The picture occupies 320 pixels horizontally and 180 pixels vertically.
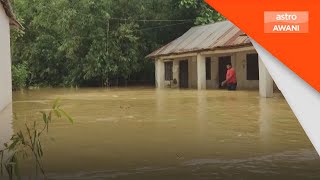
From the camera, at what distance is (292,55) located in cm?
318

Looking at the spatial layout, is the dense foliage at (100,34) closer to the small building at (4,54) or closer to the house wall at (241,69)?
the house wall at (241,69)

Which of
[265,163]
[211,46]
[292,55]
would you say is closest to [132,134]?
[265,163]

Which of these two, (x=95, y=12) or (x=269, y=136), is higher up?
(x=95, y=12)

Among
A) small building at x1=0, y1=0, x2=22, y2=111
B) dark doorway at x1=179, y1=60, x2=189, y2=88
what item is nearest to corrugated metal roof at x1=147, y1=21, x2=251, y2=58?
dark doorway at x1=179, y1=60, x2=189, y2=88

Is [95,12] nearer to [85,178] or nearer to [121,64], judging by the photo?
[121,64]

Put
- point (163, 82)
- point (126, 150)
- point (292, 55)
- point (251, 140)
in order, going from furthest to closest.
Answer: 1. point (163, 82)
2. point (251, 140)
3. point (126, 150)
4. point (292, 55)

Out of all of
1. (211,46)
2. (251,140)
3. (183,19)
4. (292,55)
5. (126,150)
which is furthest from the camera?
(183,19)

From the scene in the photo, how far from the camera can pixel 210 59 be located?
2748 centimetres

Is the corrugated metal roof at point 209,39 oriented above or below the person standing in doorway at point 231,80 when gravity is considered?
above

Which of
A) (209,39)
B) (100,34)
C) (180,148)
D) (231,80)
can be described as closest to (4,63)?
(180,148)

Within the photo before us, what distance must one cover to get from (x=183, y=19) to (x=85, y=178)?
2911 centimetres

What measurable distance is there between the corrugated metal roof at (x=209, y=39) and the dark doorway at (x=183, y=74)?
5.29ft

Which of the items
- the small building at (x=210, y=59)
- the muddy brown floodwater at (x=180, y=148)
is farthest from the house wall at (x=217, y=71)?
the muddy brown floodwater at (x=180, y=148)

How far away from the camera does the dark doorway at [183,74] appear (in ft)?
98.4
